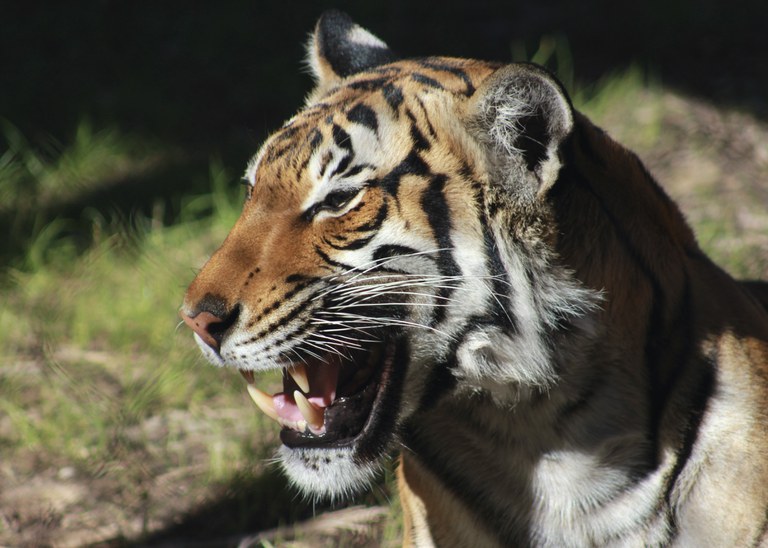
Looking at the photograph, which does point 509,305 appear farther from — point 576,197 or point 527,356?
point 576,197

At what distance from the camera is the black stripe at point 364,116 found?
5.14ft

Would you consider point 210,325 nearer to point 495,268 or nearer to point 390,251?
point 390,251

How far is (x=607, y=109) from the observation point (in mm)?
3678

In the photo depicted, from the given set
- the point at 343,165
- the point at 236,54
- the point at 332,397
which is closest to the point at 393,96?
the point at 343,165

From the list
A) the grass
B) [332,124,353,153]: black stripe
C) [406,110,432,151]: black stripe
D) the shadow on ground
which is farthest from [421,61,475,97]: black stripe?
the shadow on ground

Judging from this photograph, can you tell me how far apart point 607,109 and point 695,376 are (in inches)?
88.4

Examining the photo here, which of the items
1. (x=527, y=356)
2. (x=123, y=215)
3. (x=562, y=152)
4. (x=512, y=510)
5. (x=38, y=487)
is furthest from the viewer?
(x=123, y=215)

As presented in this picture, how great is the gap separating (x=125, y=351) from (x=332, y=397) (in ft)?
4.91

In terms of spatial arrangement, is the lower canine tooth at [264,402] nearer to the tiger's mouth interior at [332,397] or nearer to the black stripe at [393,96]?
the tiger's mouth interior at [332,397]

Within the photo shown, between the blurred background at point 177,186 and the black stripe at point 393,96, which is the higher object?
the black stripe at point 393,96

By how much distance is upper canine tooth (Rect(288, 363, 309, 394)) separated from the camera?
5.37 ft

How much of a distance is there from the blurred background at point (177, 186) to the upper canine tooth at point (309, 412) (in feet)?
2.12

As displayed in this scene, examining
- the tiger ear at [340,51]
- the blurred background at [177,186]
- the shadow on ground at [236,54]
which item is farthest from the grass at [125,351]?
the tiger ear at [340,51]

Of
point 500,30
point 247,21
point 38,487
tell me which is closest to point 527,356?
point 38,487
